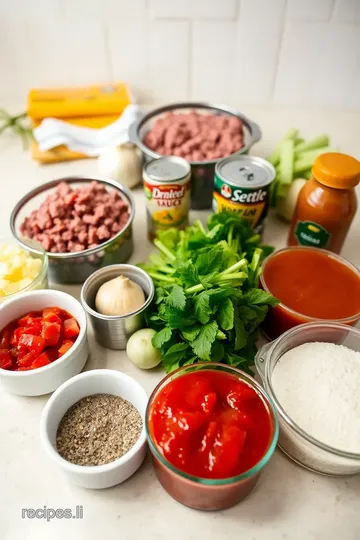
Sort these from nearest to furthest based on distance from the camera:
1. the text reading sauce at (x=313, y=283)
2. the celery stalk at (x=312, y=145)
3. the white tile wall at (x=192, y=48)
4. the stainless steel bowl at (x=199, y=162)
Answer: the text reading sauce at (x=313, y=283), the stainless steel bowl at (x=199, y=162), the celery stalk at (x=312, y=145), the white tile wall at (x=192, y=48)

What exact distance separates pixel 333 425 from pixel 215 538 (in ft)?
1.01

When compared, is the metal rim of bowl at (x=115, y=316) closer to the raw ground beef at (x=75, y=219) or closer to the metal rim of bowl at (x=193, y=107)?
the raw ground beef at (x=75, y=219)

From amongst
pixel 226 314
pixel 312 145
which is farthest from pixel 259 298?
pixel 312 145

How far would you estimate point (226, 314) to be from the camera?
37.3 inches

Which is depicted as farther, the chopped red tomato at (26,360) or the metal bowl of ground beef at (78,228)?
the metal bowl of ground beef at (78,228)

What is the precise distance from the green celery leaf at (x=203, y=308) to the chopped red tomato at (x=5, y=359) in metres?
0.43

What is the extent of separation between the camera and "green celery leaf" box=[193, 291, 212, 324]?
37.3 inches

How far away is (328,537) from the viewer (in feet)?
2.66

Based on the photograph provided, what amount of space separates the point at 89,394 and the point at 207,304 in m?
0.33

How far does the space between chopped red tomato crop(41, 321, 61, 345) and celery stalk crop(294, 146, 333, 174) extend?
2.97 ft

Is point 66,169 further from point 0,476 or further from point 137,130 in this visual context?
point 0,476

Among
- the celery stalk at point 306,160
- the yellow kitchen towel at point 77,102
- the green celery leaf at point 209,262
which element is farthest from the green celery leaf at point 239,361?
the yellow kitchen towel at point 77,102

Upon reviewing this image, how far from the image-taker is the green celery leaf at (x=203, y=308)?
3.10 feet

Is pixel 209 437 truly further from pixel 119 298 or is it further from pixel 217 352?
pixel 119 298
